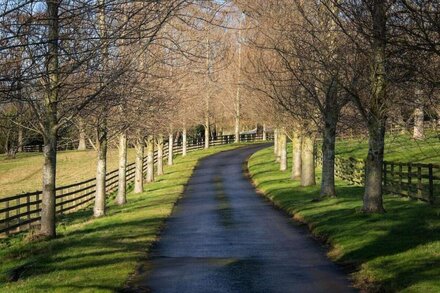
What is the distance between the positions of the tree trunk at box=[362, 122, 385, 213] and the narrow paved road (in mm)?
1957

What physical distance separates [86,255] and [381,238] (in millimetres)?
6049

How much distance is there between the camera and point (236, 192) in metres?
32.0

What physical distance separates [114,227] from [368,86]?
7.88 metres

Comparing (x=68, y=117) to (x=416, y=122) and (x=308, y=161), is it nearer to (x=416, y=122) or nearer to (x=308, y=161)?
(x=416, y=122)

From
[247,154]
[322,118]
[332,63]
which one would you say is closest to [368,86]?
[332,63]

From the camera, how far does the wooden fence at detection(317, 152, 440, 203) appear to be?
19.5 meters

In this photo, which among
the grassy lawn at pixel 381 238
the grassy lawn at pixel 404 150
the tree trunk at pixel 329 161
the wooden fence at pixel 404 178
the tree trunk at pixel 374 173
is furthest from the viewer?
the grassy lawn at pixel 404 150

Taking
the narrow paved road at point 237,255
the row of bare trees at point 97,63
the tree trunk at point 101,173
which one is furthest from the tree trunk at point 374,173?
the tree trunk at point 101,173

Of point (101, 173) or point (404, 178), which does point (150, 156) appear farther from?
point (404, 178)

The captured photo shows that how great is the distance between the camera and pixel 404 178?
2695cm

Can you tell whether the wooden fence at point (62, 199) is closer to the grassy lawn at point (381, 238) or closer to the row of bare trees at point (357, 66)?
the grassy lawn at point (381, 238)

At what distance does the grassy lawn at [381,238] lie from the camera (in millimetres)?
10117

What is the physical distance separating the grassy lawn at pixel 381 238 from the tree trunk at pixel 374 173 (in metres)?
0.38

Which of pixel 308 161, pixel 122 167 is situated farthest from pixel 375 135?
pixel 122 167
